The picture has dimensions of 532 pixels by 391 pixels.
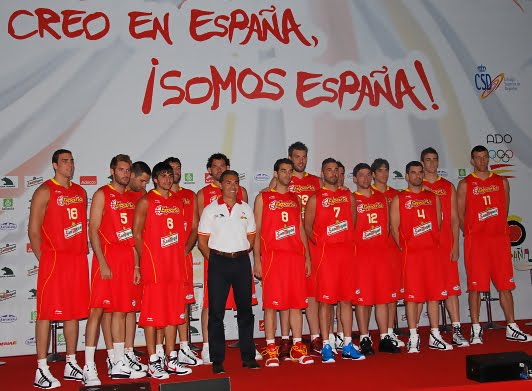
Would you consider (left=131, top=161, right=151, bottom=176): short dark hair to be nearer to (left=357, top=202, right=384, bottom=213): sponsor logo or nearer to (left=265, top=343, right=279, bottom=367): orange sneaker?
(left=265, top=343, right=279, bottom=367): orange sneaker

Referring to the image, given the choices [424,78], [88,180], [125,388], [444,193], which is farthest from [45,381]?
[424,78]

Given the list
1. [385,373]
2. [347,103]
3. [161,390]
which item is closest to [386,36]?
[347,103]

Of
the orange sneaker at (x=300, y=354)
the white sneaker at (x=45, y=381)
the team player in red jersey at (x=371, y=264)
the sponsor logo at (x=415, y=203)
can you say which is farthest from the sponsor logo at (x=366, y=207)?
the white sneaker at (x=45, y=381)

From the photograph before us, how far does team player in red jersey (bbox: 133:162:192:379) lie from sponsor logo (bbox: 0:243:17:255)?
2015mm

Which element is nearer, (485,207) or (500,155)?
(485,207)

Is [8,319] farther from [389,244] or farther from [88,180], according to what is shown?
[389,244]

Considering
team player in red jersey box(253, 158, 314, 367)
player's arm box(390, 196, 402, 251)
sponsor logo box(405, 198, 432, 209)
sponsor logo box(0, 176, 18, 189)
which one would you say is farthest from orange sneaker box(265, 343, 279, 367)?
sponsor logo box(0, 176, 18, 189)

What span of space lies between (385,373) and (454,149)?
12.4ft

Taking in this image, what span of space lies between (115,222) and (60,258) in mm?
527

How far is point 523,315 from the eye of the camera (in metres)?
7.58

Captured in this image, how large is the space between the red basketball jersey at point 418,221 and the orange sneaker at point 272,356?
1.59 m

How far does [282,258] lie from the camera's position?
5.44m

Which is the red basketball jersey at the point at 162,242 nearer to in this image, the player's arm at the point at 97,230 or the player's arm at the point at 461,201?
the player's arm at the point at 97,230

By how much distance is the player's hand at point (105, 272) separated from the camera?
16.6 ft
